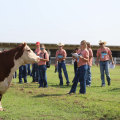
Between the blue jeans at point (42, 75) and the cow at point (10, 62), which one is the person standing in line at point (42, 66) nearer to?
the blue jeans at point (42, 75)

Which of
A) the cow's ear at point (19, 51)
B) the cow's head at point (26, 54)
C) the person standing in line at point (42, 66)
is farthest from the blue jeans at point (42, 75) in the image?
the cow's ear at point (19, 51)

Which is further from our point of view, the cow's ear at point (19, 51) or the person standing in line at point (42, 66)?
the person standing in line at point (42, 66)

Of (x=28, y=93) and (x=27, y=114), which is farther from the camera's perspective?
(x=28, y=93)

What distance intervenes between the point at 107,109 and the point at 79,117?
1.01 m

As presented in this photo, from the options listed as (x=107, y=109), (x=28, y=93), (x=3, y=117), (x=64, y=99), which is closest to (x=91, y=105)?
(x=107, y=109)

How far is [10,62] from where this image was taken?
7.12m

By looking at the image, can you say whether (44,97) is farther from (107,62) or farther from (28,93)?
(107,62)

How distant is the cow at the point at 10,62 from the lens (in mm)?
6930

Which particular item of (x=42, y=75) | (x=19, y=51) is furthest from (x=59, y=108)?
(x=42, y=75)

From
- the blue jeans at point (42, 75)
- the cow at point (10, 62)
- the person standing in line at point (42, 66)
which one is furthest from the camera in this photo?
the blue jeans at point (42, 75)

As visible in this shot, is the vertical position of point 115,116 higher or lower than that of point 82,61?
lower

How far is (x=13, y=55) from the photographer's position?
7184 mm

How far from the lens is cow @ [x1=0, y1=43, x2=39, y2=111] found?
6930 mm

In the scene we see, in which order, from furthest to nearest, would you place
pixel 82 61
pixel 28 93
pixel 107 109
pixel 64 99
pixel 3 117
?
pixel 28 93 < pixel 82 61 < pixel 64 99 < pixel 107 109 < pixel 3 117
